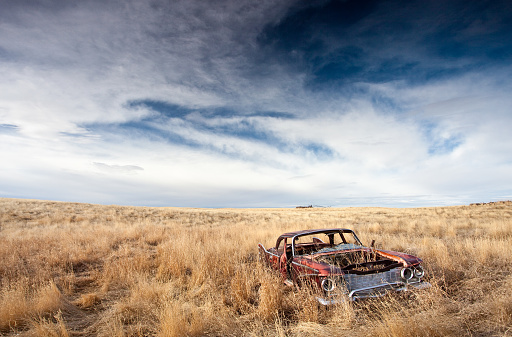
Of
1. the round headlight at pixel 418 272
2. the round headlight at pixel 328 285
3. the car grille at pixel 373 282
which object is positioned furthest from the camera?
the round headlight at pixel 418 272

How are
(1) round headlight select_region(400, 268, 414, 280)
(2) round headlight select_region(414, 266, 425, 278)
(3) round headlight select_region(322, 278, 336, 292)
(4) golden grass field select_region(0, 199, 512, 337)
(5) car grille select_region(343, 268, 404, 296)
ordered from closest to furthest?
(4) golden grass field select_region(0, 199, 512, 337), (3) round headlight select_region(322, 278, 336, 292), (5) car grille select_region(343, 268, 404, 296), (1) round headlight select_region(400, 268, 414, 280), (2) round headlight select_region(414, 266, 425, 278)

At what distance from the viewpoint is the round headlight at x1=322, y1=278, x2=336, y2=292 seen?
13.6 ft

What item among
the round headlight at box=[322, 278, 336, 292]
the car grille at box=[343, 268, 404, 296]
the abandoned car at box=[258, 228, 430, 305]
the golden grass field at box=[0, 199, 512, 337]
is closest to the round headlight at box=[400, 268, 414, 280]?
the abandoned car at box=[258, 228, 430, 305]

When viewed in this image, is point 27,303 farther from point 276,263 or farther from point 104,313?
point 276,263

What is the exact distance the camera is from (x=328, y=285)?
166 inches

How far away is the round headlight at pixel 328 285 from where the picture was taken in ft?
13.6

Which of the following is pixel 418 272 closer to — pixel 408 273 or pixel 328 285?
pixel 408 273

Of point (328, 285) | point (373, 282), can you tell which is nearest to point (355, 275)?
point (373, 282)

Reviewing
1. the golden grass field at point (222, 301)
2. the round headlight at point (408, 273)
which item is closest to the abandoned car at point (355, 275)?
the round headlight at point (408, 273)

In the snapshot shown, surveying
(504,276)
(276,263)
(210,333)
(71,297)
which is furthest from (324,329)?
(71,297)

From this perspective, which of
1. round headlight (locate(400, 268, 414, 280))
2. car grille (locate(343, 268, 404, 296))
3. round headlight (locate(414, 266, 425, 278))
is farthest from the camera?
round headlight (locate(414, 266, 425, 278))

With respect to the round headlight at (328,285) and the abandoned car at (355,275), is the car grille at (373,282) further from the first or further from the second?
the round headlight at (328,285)

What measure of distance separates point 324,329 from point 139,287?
4.00 meters

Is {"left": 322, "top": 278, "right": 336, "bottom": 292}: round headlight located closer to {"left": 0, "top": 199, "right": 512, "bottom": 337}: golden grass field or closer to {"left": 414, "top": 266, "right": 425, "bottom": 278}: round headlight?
{"left": 0, "top": 199, "right": 512, "bottom": 337}: golden grass field
